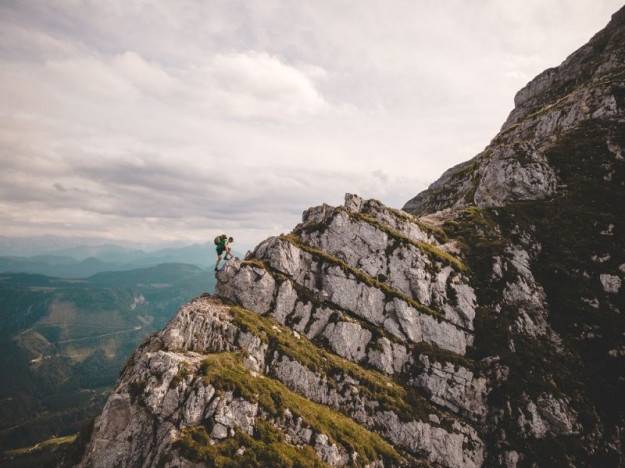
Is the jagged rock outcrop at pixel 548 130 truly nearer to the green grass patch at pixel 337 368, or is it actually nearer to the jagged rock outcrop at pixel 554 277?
the jagged rock outcrop at pixel 554 277

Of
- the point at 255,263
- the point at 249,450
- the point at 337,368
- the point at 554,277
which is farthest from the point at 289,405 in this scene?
the point at 554,277

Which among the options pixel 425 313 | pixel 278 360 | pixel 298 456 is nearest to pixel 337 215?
pixel 425 313

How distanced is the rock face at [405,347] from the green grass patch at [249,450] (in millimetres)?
151

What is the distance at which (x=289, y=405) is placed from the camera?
4044cm

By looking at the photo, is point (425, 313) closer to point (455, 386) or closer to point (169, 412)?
point (455, 386)

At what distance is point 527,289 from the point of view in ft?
199

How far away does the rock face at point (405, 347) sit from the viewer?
123 feet

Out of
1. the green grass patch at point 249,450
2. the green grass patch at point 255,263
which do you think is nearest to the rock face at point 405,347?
the green grass patch at point 249,450

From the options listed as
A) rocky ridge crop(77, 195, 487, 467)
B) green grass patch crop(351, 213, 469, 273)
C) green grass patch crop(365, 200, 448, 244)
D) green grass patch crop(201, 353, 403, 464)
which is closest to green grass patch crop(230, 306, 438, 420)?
rocky ridge crop(77, 195, 487, 467)

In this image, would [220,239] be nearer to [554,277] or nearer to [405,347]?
[405,347]

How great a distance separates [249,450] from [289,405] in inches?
278

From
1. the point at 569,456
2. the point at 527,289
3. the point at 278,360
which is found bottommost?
the point at 569,456

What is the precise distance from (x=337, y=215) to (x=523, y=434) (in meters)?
44.1

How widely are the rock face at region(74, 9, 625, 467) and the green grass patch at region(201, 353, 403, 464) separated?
182mm
